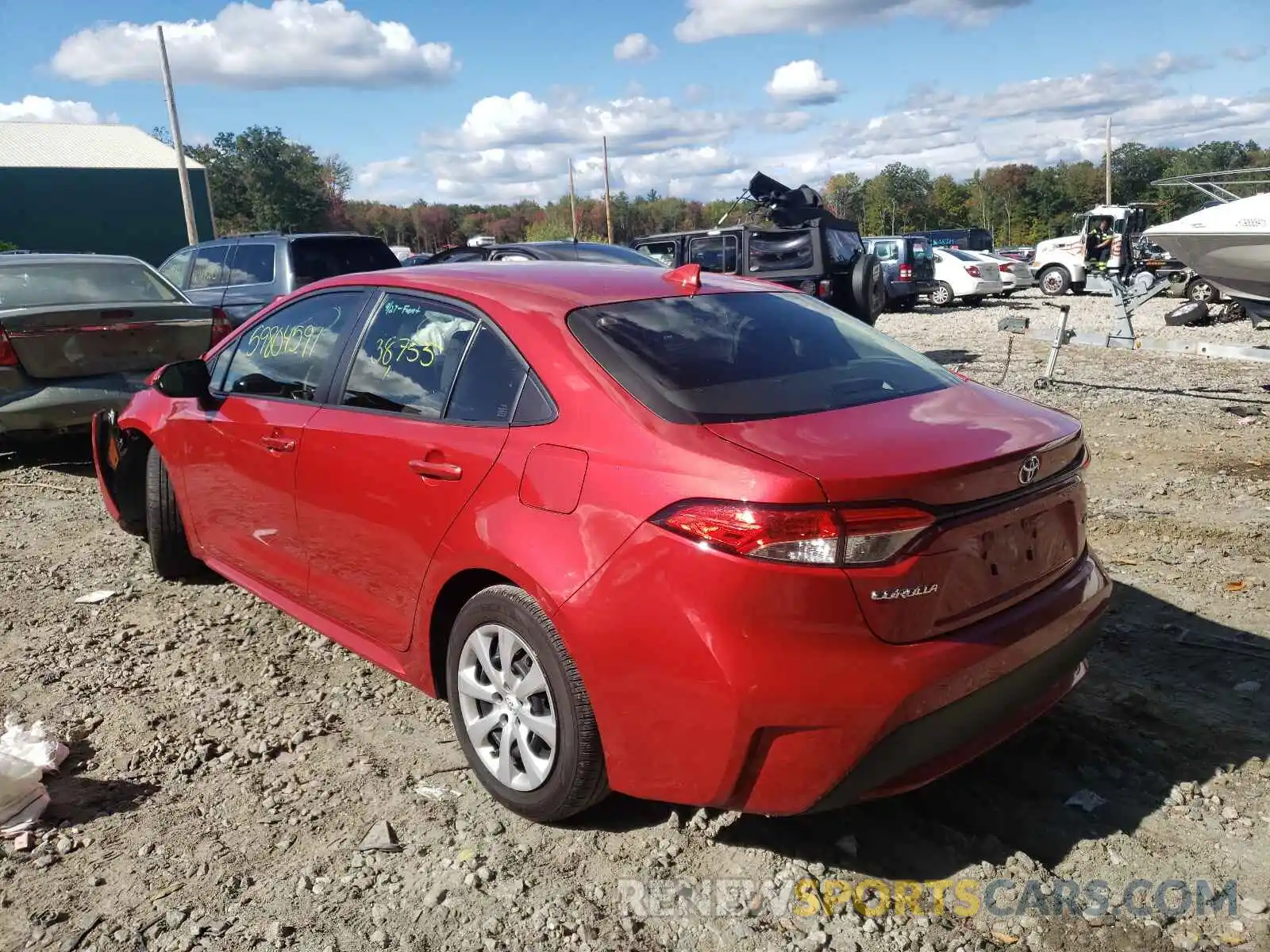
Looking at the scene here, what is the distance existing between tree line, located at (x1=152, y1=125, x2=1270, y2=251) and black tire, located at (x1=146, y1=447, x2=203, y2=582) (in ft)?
146

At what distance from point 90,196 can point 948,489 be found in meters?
46.8

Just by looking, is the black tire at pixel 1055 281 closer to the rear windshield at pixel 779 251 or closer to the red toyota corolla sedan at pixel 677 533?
the rear windshield at pixel 779 251

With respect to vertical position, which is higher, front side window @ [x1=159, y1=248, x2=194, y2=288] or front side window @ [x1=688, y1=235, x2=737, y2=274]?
front side window @ [x1=159, y1=248, x2=194, y2=288]

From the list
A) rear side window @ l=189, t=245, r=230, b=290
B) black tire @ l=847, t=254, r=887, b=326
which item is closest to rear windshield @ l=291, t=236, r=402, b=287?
rear side window @ l=189, t=245, r=230, b=290

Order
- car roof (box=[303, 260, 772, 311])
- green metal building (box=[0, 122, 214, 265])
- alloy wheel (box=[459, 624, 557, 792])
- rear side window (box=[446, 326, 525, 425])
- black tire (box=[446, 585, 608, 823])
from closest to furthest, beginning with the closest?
black tire (box=[446, 585, 608, 823])
alloy wheel (box=[459, 624, 557, 792])
rear side window (box=[446, 326, 525, 425])
car roof (box=[303, 260, 772, 311])
green metal building (box=[0, 122, 214, 265])

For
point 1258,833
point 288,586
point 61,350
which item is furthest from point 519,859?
point 61,350

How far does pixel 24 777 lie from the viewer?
294 centimetres

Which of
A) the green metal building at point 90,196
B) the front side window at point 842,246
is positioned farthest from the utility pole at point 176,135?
the front side window at point 842,246

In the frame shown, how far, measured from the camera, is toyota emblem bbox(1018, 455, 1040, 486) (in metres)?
2.52

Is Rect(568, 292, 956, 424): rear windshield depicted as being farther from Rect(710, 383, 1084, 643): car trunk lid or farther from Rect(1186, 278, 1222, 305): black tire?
Rect(1186, 278, 1222, 305): black tire

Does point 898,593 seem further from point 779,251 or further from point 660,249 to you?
point 660,249

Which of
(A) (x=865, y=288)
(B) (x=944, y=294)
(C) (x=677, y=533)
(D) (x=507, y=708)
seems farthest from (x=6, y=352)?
(B) (x=944, y=294)

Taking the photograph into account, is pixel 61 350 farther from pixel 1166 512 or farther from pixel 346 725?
pixel 1166 512

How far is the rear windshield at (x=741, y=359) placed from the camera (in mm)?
2635
